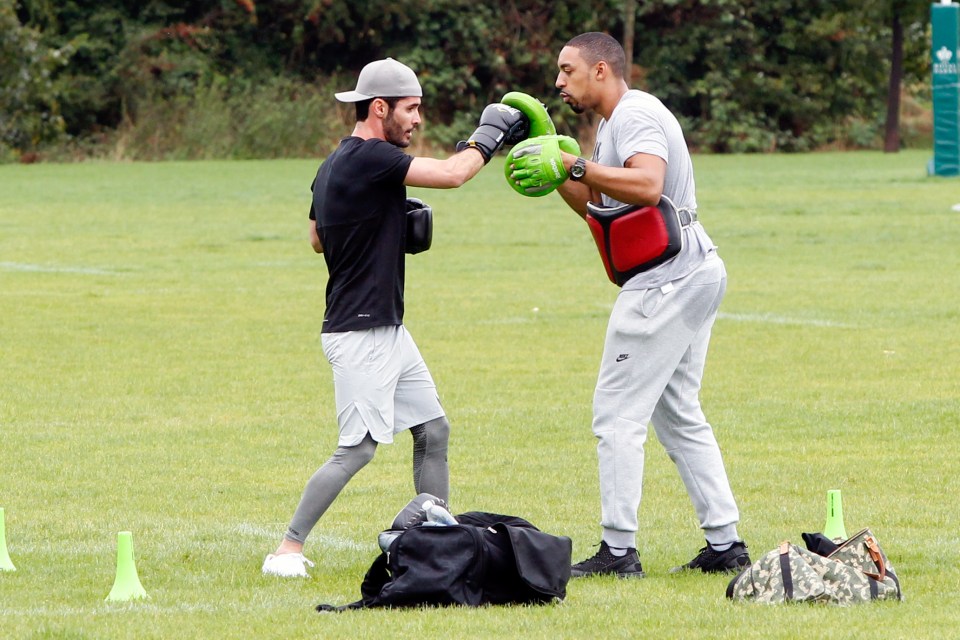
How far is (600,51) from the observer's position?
6750 millimetres

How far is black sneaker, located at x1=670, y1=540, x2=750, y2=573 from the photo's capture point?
682 centimetres

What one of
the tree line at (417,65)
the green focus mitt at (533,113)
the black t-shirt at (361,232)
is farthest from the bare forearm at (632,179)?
Answer: the tree line at (417,65)

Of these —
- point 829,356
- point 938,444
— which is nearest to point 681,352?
point 938,444

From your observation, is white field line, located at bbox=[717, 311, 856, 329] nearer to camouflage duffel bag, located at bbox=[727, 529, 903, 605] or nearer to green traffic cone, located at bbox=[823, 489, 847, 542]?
green traffic cone, located at bbox=[823, 489, 847, 542]

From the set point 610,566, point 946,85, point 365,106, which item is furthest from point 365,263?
point 946,85

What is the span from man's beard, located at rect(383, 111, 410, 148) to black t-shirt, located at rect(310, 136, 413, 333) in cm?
7

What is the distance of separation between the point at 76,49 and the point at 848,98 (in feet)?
82.6

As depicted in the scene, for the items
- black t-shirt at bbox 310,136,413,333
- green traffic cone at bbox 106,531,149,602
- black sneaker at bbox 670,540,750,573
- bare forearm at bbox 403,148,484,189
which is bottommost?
black sneaker at bbox 670,540,750,573

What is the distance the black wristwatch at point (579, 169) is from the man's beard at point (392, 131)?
693 mm

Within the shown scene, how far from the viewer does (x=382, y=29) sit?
5359cm

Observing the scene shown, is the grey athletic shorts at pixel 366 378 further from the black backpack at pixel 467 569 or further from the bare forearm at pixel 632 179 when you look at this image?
the bare forearm at pixel 632 179

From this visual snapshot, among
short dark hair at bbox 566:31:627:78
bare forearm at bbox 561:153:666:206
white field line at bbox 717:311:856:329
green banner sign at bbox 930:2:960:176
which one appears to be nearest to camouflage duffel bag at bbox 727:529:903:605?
bare forearm at bbox 561:153:666:206

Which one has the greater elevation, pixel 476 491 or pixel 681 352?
pixel 681 352

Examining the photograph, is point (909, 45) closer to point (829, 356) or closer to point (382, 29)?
point (382, 29)
